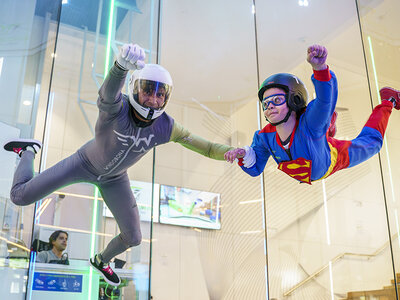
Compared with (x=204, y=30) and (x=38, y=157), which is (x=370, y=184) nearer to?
(x=204, y=30)

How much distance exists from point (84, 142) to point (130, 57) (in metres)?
0.99

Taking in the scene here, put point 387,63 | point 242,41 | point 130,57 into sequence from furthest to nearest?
point 242,41 < point 387,63 < point 130,57

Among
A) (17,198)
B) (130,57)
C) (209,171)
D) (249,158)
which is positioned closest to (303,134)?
(249,158)

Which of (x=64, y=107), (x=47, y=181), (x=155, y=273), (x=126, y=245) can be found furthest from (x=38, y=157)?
(x=155, y=273)

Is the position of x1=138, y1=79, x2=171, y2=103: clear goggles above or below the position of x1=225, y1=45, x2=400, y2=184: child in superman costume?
above

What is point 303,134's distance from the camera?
2.06m

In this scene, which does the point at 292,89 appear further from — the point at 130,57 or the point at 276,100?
the point at 130,57

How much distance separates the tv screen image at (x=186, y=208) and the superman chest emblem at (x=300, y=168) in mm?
3263

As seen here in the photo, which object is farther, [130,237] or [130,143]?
[130,237]

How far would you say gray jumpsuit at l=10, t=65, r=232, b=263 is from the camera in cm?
206

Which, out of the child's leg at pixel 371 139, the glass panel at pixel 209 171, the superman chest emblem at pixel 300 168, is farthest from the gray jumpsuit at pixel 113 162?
the glass panel at pixel 209 171

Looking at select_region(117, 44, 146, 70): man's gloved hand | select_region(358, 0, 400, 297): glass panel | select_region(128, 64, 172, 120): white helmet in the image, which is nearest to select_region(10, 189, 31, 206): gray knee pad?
select_region(128, 64, 172, 120): white helmet

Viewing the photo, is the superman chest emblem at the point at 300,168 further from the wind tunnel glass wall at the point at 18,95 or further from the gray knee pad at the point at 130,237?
the wind tunnel glass wall at the point at 18,95

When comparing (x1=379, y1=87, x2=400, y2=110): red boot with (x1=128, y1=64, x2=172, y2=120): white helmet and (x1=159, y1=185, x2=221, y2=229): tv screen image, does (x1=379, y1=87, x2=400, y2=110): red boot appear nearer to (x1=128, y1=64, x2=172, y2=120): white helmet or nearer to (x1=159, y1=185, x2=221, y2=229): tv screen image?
(x1=128, y1=64, x2=172, y2=120): white helmet
